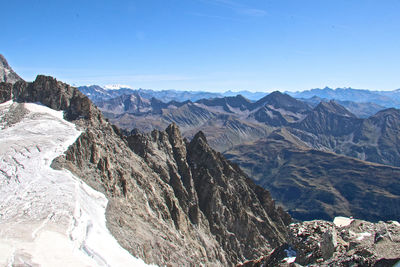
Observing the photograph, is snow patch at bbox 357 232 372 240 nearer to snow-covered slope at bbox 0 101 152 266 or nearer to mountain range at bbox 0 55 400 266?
mountain range at bbox 0 55 400 266

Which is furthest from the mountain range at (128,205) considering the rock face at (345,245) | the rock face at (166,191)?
the rock face at (166,191)

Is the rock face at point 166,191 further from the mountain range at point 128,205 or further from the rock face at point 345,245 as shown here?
the rock face at point 345,245

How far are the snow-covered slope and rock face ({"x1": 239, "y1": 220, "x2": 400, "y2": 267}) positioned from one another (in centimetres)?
2122

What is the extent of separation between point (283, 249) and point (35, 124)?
185 ft

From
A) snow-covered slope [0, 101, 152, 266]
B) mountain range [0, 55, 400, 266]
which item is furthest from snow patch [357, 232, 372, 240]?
snow-covered slope [0, 101, 152, 266]

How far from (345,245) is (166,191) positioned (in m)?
52.1

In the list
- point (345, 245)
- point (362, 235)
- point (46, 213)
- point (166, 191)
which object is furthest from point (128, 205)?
point (345, 245)

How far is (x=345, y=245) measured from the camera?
81.6 feet

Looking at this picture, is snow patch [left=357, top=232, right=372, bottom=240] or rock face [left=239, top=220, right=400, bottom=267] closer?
rock face [left=239, top=220, right=400, bottom=267]

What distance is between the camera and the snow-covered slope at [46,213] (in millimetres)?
31469

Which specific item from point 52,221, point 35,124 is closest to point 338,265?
point 52,221

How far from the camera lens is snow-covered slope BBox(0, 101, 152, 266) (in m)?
31.5

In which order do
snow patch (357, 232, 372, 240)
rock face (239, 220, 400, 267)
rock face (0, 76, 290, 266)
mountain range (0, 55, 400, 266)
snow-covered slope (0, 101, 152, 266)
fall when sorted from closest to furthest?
1. rock face (239, 220, 400, 267)
2. snow patch (357, 232, 372, 240)
3. mountain range (0, 55, 400, 266)
4. snow-covered slope (0, 101, 152, 266)
5. rock face (0, 76, 290, 266)

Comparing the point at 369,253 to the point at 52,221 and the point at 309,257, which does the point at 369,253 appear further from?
the point at 52,221
